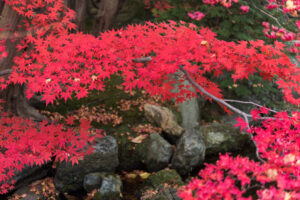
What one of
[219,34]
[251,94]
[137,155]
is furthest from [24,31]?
[251,94]

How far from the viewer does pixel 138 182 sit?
6.38m

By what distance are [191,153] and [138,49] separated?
3.39 meters

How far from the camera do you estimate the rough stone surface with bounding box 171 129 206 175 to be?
262 inches

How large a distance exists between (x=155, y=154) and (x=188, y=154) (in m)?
0.82

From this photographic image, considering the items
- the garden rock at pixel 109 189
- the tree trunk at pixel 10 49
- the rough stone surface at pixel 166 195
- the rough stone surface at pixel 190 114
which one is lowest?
the garden rock at pixel 109 189

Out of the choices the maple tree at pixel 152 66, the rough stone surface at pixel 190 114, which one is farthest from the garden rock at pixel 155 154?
the maple tree at pixel 152 66

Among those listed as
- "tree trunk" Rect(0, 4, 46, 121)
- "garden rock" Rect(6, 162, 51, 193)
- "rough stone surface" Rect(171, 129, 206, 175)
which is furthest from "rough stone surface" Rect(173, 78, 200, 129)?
"tree trunk" Rect(0, 4, 46, 121)

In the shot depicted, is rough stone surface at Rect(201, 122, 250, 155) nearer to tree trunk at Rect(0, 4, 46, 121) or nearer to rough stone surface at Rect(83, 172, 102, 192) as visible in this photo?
rough stone surface at Rect(83, 172, 102, 192)

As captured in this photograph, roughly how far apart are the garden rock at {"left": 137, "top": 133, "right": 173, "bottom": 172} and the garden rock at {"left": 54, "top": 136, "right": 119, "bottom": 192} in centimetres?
85

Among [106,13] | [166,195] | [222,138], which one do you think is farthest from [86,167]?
Result: [106,13]

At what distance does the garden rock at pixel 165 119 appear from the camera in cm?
731

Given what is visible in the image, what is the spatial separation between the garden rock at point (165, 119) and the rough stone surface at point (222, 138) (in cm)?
80

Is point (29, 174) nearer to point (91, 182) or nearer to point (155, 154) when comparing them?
point (91, 182)

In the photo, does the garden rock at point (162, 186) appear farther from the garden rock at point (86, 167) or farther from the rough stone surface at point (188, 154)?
the garden rock at point (86, 167)
